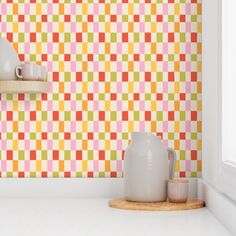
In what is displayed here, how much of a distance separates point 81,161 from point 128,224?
61 centimetres

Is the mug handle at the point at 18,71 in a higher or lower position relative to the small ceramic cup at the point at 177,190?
higher

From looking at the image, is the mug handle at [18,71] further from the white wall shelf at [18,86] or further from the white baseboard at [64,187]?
the white baseboard at [64,187]

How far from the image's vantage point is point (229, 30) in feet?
5.21

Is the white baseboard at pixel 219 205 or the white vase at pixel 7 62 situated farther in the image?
the white vase at pixel 7 62

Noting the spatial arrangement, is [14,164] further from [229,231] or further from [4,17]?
[229,231]

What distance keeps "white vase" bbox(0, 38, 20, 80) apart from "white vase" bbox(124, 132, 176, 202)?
519mm

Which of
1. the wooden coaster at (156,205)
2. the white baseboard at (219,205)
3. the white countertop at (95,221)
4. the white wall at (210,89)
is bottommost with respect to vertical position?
the white countertop at (95,221)

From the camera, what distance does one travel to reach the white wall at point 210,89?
1.72m

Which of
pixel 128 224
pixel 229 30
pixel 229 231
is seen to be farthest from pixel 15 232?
pixel 229 30

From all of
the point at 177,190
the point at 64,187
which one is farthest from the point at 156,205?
the point at 64,187

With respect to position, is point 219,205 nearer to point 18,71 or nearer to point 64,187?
point 64,187

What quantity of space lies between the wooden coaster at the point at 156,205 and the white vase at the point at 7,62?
1.98 ft

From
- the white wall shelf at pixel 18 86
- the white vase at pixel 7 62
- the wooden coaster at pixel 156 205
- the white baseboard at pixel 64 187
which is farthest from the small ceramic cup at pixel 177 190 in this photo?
the white vase at pixel 7 62

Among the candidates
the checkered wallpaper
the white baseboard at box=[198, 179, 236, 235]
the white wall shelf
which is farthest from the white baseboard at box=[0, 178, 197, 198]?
the white wall shelf
